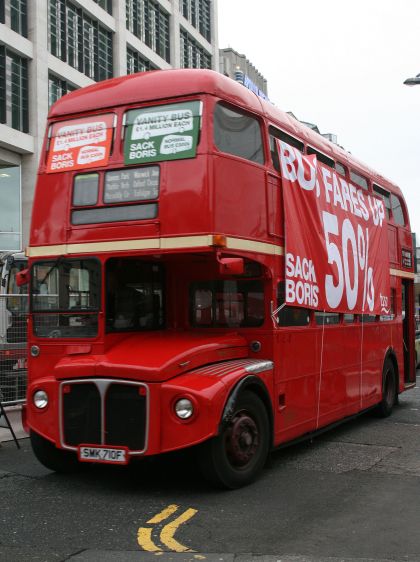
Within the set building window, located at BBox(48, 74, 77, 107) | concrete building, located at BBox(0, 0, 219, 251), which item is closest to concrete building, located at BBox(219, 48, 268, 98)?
concrete building, located at BBox(0, 0, 219, 251)

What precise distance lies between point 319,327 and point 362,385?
2017mm

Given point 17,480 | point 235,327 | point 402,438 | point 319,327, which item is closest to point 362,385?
point 402,438

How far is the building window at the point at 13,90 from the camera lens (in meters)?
24.9

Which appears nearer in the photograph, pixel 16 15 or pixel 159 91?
pixel 159 91

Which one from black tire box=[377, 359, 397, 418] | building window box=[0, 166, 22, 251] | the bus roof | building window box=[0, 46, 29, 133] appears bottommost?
black tire box=[377, 359, 397, 418]

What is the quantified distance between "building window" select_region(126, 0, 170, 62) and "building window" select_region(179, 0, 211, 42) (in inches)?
101

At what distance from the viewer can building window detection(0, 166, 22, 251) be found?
26.3m

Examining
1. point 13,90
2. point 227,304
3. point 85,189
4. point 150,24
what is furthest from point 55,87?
point 227,304

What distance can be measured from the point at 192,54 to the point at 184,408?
36.7m

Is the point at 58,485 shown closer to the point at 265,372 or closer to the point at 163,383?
the point at 163,383

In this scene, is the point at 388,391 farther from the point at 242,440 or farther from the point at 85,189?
the point at 85,189

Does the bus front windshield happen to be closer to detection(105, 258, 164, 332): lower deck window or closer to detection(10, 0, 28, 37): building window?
detection(105, 258, 164, 332): lower deck window

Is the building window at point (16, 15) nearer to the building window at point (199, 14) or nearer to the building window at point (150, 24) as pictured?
the building window at point (150, 24)

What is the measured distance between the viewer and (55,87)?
1086 inches
